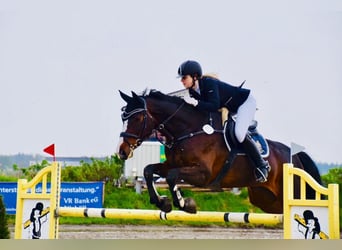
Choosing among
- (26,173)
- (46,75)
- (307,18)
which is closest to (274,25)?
(307,18)

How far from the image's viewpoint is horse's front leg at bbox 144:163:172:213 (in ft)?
12.0

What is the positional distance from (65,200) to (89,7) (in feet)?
4.25

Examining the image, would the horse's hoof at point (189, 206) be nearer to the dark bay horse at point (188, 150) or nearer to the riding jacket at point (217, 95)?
the dark bay horse at point (188, 150)

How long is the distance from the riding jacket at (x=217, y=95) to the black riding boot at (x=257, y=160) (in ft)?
0.70

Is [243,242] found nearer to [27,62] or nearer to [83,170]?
[83,170]

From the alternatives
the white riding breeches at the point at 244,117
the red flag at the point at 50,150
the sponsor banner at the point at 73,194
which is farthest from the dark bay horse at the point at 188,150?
the red flag at the point at 50,150

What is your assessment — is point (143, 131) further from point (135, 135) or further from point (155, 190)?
point (155, 190)

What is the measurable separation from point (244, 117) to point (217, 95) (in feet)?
0.71

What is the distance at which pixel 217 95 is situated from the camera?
3.76m

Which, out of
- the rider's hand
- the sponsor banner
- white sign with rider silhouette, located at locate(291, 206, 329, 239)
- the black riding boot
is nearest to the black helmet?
the rider's hand

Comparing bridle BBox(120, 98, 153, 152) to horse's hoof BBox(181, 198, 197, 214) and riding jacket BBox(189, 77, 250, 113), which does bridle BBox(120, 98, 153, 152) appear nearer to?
riding jacket BBox(189, 77, 250, 113)

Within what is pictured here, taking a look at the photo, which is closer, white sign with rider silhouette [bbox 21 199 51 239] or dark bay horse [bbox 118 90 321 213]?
dark bay horse [bbox 118 90 321 213]

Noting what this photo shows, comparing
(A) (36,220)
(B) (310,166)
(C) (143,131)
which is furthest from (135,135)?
(B) (310,166)

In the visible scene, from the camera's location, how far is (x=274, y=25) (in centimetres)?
402
